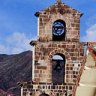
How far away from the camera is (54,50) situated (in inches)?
1172

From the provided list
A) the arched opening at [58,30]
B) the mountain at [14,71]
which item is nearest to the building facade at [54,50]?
the arched opening at [58,30]

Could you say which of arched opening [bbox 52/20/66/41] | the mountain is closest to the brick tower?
arched opening [bbox 52/20/66/41]

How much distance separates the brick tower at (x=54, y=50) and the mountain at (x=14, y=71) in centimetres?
1641

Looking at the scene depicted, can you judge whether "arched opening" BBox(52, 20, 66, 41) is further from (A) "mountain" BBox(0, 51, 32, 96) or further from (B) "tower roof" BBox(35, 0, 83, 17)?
(A) "mountain" BBox(0, 51, 32, 96)

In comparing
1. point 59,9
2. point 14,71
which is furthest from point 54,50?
point 14,71

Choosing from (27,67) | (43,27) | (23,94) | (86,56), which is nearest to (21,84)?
(23,94)

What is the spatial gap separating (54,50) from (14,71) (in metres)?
25.7

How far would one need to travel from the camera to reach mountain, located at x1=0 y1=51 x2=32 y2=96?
162 ft

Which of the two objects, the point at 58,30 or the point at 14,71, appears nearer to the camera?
the point at 58,30

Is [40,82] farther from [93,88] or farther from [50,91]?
[93,88]

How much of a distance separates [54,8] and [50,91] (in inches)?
152

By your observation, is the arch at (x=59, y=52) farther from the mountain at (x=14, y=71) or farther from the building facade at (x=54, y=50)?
the mountain at (x=14, y=71)

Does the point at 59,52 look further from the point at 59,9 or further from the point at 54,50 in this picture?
the point at 59,9

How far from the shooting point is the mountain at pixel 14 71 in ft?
162
